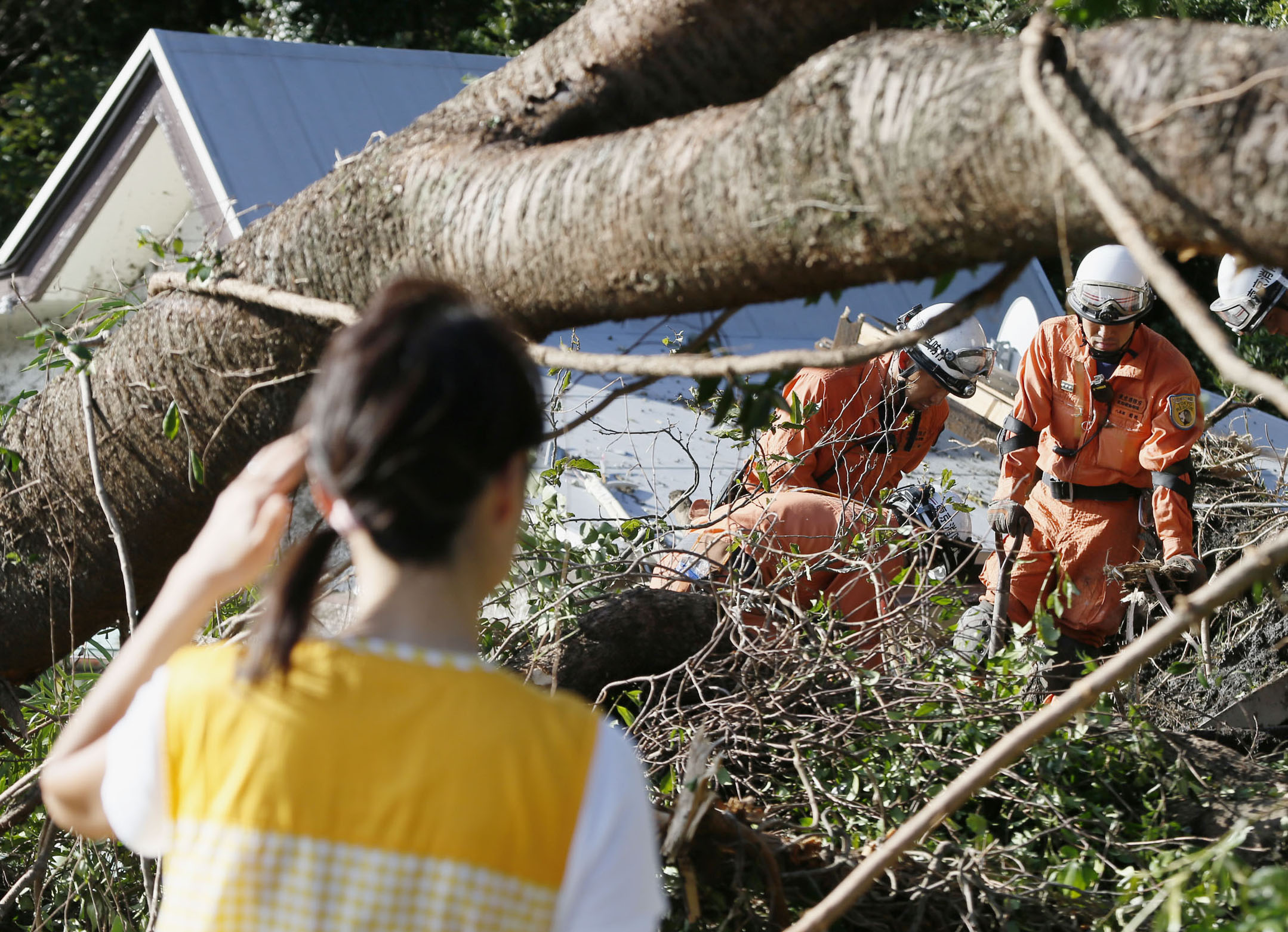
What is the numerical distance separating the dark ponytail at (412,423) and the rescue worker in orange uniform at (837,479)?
1.81m

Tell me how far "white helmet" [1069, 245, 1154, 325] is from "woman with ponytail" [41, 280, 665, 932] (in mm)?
4859

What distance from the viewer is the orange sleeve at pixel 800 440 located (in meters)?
4.57

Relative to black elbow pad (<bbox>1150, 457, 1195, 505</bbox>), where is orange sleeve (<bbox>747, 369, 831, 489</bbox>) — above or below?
above

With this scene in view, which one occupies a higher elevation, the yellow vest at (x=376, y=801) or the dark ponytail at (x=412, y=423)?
the dark ponytail at (x=412, y=423)

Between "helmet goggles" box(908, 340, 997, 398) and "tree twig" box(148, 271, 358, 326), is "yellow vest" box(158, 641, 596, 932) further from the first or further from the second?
"helmet goggles" box(908, 340, 997, 398)

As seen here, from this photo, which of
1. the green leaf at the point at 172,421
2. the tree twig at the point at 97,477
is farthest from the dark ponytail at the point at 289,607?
the tree twig at the point at 97,477

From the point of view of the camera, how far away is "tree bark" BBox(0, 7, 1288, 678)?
1.31 metres

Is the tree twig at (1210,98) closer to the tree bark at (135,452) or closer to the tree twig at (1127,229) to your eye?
the tree twig at (1127,229)

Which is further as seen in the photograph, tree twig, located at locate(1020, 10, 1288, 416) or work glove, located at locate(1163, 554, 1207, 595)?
work glove, located at locate(1163, 554, 1207, 595)

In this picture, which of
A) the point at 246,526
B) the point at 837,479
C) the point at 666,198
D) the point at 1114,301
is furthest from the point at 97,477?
the point at 1114,301

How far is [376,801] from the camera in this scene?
1.11m

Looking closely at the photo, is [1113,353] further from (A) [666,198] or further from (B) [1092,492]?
(A) [666,198]

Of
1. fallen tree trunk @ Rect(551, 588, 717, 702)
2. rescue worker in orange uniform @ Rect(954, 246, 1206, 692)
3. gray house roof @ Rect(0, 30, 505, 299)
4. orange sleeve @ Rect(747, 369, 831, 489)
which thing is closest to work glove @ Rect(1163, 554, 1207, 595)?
rescue worker in orange uniform @ Rect(954, 246, 1206, 692)

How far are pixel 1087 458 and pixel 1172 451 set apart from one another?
0.43 meters
